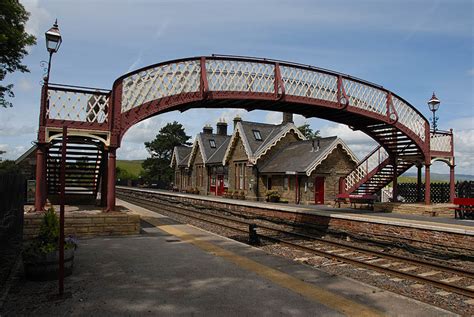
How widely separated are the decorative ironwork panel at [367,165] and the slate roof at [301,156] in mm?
3277

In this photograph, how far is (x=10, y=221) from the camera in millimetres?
10039

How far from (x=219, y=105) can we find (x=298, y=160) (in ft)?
56.3

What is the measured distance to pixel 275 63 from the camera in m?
12.5

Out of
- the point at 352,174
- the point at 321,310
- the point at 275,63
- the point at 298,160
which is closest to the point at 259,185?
the point at 298,160

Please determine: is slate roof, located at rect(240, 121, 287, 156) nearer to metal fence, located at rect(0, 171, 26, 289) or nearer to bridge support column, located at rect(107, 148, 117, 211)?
bridge support column, located at rect(107, 148, 117, 211)

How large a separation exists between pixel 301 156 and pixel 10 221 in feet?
73.6

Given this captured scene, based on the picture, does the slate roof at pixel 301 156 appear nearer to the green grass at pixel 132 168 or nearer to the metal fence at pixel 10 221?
the metal fence at pixel 10 221

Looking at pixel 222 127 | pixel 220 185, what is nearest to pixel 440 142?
pixel 220 185

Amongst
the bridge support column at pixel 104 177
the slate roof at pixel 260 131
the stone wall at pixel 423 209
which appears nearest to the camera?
the bridge support column at pixel 104 177

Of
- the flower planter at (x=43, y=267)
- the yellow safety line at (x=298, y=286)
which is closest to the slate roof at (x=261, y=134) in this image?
the yellow safety line at (x=298, y=286)

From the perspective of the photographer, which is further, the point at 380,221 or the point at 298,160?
the point at 298,160

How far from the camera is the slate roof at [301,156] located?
2723 cm

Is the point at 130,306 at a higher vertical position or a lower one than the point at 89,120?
lower

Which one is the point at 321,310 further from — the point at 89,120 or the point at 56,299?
the point at 89,120
